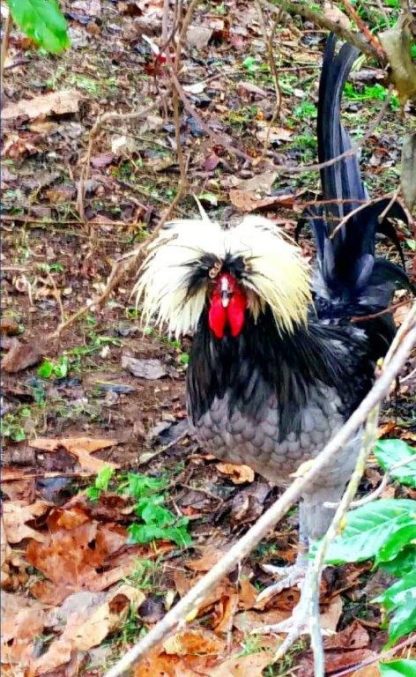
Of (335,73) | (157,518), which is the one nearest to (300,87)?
(335,73)

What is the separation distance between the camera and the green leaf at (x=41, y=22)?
1584 mm

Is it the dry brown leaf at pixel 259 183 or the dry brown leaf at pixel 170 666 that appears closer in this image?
the dry brown leaf at pixel 170 666

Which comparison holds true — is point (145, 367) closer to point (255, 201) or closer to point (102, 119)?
point (255, 201)

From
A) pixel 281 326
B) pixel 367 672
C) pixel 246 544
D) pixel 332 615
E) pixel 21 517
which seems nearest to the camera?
pixel 246 544

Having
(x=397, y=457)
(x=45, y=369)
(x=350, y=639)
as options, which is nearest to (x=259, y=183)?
(x=45, y=369)

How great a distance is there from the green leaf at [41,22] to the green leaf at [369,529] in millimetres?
1193

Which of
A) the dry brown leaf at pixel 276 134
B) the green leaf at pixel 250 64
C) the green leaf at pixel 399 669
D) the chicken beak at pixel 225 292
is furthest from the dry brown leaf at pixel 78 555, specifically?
the green leaf at pixel 250 64

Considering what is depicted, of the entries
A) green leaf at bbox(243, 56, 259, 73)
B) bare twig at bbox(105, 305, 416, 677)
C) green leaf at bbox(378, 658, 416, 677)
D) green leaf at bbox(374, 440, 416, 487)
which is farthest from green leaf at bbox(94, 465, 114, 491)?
green leaf at bbox(243, 56, 259, 73)

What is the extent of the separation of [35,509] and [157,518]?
452mm

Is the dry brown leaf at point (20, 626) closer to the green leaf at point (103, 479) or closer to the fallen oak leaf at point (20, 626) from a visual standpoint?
the fallen oak leaf at point (20, 626)

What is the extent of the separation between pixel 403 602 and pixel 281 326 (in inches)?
38.8

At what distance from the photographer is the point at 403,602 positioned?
2195 mm

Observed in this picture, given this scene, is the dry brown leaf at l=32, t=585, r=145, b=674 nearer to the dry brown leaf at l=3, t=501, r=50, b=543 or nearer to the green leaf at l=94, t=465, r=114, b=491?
the dry brown leaf at l=3, t=501, r=50, b=543

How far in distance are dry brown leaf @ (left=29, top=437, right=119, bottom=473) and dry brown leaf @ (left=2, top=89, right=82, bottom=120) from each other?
2120 millimetres
